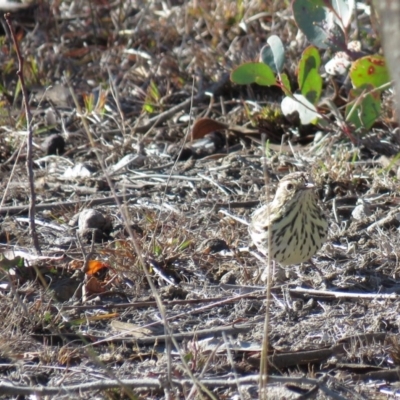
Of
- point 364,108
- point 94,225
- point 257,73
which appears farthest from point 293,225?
point 364,108

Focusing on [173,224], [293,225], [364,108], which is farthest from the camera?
[364,108]

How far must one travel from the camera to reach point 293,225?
515cm

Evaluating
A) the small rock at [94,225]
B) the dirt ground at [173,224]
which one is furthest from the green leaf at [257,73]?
the small rock at [94,225]

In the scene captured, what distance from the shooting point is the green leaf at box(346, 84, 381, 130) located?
6.50 meters

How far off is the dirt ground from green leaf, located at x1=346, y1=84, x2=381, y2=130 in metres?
0.20

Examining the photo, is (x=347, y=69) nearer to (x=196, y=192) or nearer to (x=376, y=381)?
(x=196, y=192)

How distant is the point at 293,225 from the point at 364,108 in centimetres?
179

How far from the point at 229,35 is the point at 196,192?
8.25 feet

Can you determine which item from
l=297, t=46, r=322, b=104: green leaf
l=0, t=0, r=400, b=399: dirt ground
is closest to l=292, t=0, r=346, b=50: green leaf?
l=297, t=46, r=322, b=104: green leaf

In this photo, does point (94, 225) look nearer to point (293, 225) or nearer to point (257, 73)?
point (293, 225)

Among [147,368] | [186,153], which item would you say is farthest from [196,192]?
[147,368]

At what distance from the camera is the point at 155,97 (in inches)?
305

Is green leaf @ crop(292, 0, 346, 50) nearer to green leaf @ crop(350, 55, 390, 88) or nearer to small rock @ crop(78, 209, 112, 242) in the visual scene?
green leaf @ crop(350, 55, 390, 88)

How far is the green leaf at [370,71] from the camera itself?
638cm
